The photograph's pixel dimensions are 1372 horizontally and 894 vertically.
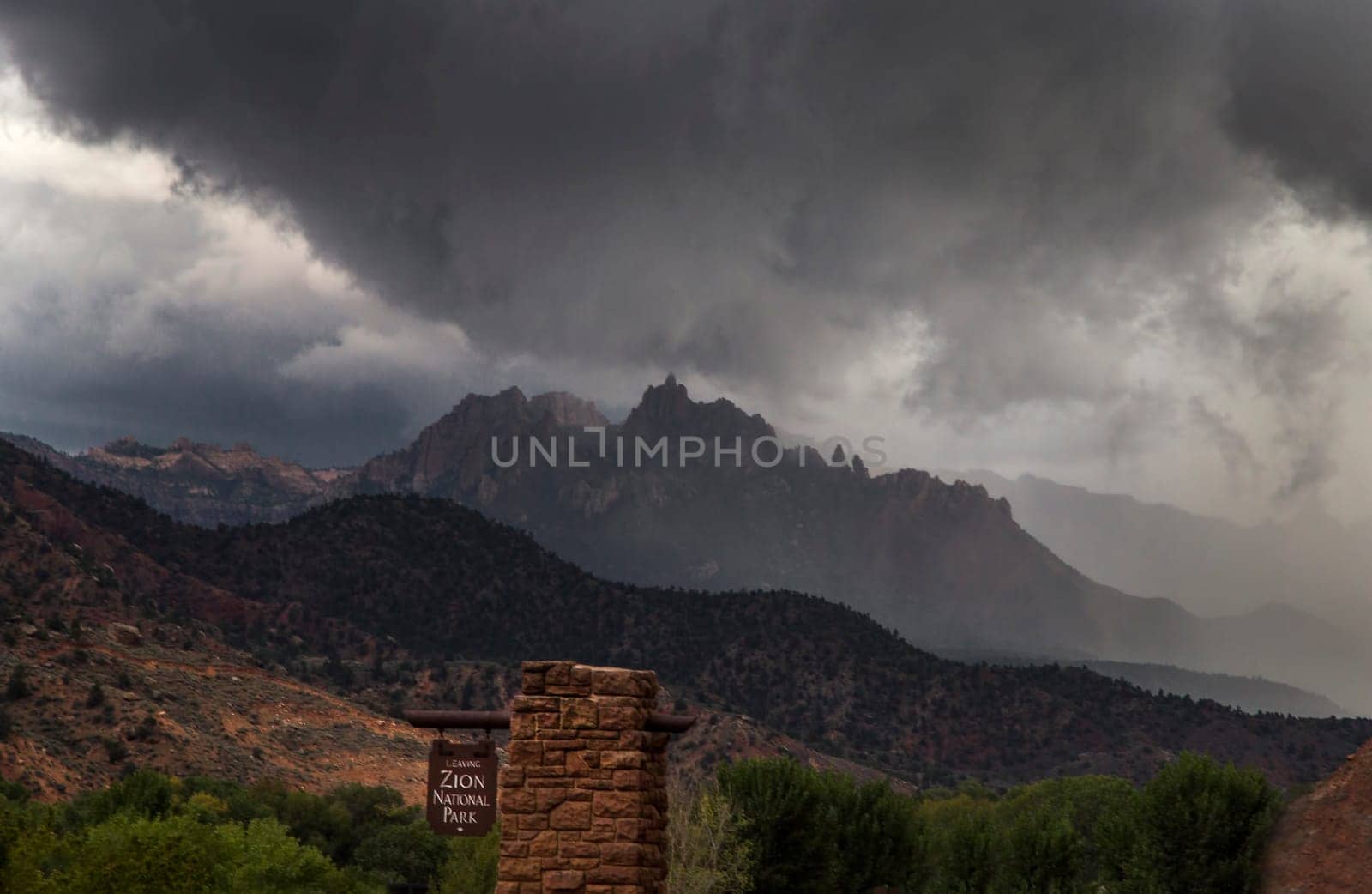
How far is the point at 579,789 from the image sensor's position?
9836 millimetres

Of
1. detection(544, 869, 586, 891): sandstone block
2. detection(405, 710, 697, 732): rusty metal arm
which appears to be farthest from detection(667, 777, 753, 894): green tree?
detection(544, 869, 586, 891): sandstone block

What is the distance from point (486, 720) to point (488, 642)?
376 feet

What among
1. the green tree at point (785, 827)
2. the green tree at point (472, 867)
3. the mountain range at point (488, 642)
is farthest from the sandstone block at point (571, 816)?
the mountain range at point (488, 642)

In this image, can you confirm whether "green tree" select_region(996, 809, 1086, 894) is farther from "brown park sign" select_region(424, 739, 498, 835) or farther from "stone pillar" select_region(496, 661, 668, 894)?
"brown park sign" select_region(424, 739, 498, 835)

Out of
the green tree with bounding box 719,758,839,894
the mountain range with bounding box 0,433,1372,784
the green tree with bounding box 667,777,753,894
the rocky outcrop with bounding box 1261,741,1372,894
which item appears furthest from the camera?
the mountain range with bounding box 0,433,1372,784

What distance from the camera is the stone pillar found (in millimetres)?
9703

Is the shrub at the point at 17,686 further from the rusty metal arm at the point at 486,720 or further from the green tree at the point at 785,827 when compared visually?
the rusty metal arm at the point at 486,720

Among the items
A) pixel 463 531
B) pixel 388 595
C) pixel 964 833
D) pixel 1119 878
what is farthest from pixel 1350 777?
pixel 463 531

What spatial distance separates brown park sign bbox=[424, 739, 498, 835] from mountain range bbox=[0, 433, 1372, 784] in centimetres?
5864

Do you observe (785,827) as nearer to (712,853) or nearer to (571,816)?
(712,853)

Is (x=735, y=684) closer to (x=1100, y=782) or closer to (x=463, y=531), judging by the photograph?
(x=463, y=531)

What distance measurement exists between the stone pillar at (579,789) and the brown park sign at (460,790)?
747mm

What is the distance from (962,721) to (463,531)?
67.7 meters

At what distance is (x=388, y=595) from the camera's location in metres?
122
